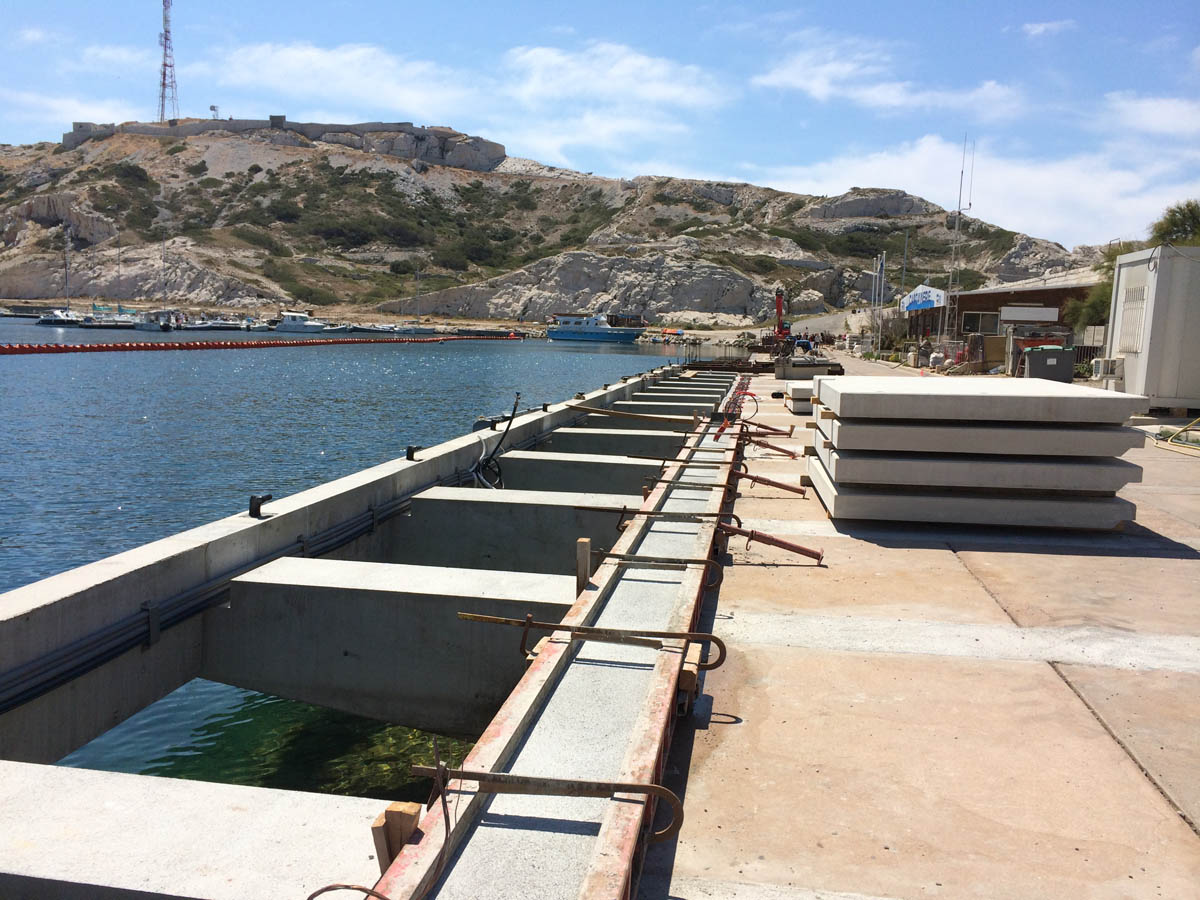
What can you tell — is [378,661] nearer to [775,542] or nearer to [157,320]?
[775,542]

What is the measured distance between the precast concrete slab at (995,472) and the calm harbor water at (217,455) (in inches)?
196

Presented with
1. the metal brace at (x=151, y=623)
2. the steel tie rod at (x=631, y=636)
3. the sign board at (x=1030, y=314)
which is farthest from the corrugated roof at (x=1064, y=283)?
the metal brace at (x=151, y=623)

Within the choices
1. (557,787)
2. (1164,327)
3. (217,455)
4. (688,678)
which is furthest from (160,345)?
(557,787)

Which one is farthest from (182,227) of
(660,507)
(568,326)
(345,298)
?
(660,507)

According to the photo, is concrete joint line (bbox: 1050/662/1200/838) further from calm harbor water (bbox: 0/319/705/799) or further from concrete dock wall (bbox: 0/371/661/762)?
concrete dock wall (bbox: 0/371/661/762)

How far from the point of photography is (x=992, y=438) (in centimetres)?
927

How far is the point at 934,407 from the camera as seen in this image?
931 cm

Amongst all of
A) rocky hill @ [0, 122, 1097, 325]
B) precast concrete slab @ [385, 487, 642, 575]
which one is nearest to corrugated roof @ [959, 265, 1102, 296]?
precast concrete slab @ [385, 487, 642, 575]

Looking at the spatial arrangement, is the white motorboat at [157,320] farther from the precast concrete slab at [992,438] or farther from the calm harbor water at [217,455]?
the precast concrete slab at [992,438]

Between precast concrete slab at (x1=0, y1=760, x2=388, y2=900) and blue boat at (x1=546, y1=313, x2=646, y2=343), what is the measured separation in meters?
106

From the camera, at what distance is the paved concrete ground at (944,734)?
12.0 feet

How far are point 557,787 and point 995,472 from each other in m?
7.23

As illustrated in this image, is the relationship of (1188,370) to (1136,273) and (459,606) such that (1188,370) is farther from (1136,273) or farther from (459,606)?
(459,606)

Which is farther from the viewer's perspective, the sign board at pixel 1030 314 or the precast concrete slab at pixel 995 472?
the sign board at pixel 1030 314
